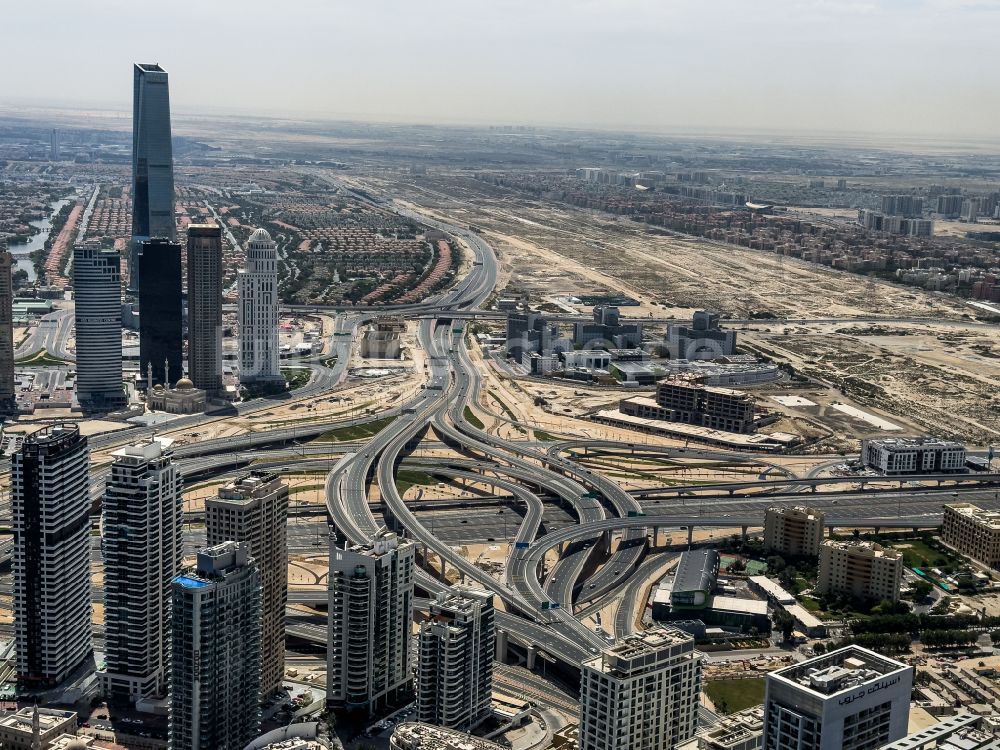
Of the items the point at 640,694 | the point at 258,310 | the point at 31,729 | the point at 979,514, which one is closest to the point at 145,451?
the point at 31,729

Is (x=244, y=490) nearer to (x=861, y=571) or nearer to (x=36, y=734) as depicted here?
(x=36, y=734)

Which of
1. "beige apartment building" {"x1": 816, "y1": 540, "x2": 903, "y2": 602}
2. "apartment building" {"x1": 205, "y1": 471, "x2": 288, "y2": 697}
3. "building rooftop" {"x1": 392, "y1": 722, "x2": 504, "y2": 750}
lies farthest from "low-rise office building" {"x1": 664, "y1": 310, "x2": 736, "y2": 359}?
"building rooftop" {"x1": 392, "y1": 722, "x2": 504, "y2": 750}

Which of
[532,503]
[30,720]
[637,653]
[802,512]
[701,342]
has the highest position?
[637,653]

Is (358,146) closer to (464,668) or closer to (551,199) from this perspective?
(551,199)

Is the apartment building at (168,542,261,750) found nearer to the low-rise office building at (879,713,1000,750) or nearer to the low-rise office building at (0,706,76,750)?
the low-rise office building at (0,706,76,750)

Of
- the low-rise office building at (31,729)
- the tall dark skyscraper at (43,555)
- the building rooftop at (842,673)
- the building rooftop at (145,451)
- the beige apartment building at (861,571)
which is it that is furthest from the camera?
the beige apartment building at (861,571)

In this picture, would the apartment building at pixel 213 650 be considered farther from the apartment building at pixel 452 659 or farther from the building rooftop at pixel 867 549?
the building rooftop at pixel 867 549

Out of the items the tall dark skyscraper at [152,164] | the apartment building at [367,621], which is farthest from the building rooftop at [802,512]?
the tall dark skyscraper at [152,164]

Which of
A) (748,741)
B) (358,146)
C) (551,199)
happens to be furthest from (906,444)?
(358,146)
